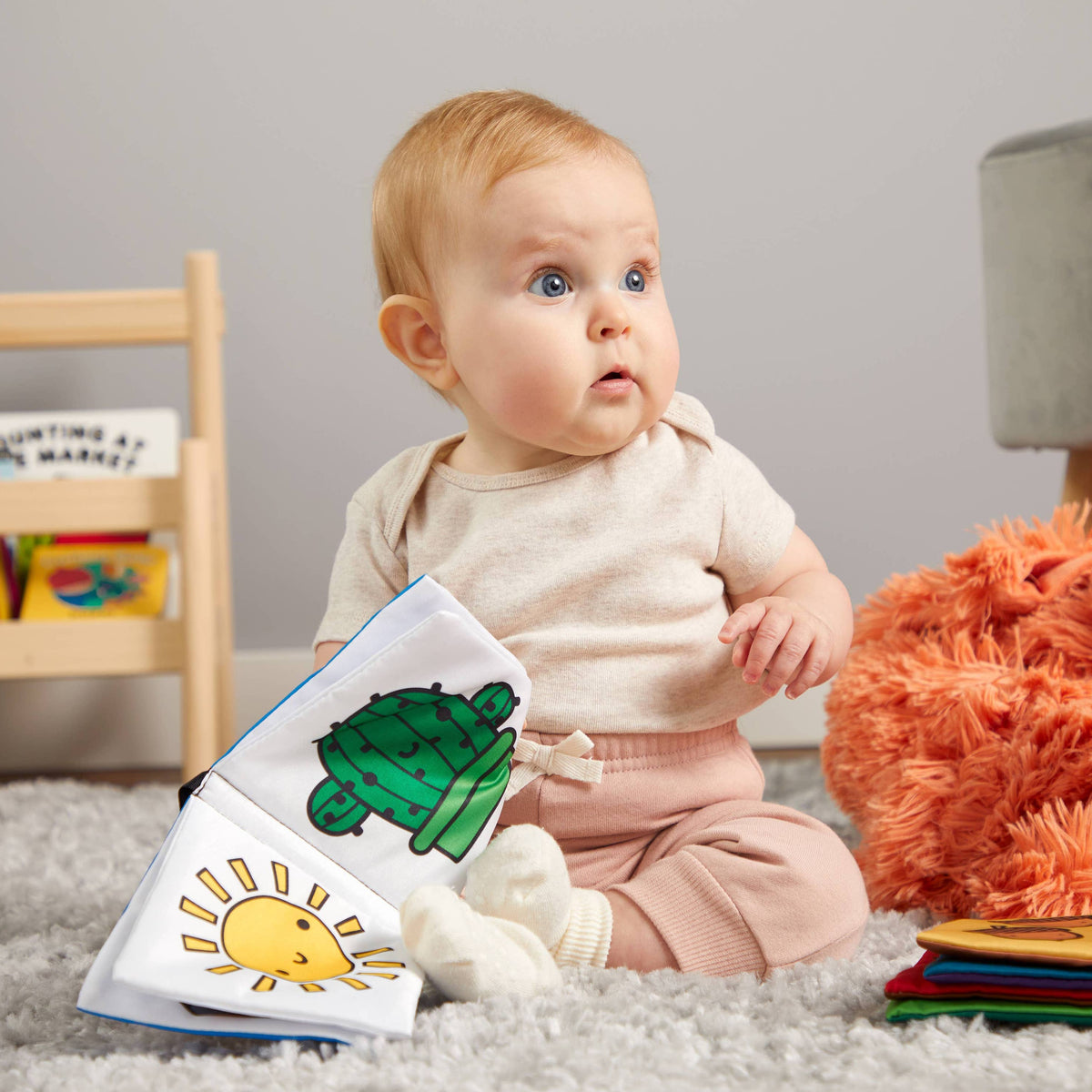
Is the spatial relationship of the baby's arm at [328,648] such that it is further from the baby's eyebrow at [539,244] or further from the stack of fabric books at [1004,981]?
the stack of fabric books at [1004,981]

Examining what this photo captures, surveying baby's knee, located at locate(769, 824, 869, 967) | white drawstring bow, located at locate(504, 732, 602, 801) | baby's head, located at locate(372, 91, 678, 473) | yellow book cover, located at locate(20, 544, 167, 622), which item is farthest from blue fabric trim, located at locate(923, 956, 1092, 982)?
yellow book cover, located at locate(20, 544, 167, 622)

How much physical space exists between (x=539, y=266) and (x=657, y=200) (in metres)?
0.93

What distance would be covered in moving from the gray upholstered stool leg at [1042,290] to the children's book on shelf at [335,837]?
657 millimetres

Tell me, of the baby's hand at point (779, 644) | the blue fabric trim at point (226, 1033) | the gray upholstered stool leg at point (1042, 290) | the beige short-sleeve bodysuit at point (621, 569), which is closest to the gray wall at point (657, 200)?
the gray upholstered stool leg at point (1042, 290)

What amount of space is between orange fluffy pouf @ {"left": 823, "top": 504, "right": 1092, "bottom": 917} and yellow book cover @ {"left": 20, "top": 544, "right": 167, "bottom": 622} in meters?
0.79

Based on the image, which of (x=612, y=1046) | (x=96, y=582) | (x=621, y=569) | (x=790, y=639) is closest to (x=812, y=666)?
(x=790, y=639)

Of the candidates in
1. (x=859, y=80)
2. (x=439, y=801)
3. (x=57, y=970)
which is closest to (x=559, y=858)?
(x=439, y=801)

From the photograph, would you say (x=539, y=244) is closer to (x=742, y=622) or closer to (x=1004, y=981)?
(x=742, y=622)

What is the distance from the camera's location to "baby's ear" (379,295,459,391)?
738mm

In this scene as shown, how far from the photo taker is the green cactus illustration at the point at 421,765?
599 millimetres

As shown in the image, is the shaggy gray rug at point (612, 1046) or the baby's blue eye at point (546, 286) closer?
the shaggy gray rug at point (612, 1046)

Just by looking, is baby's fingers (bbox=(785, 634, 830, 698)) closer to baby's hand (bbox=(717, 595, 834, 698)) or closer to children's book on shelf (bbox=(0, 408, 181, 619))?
baby's hand (bbox=(717, 595, 834, 698))

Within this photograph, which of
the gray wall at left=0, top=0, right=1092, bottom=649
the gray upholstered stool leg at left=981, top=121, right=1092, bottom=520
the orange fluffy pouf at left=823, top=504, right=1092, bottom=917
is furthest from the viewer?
the gray wall at left=0, top=0, right=1092, bottom=649

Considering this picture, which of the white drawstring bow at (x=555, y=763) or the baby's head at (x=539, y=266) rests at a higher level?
the baby's head at (x=539, y=266)
